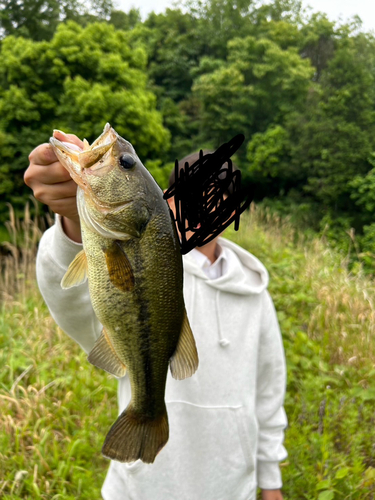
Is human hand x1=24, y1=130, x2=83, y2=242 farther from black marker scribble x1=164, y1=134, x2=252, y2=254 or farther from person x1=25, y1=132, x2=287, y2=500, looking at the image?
person x1=25, y1=132, x2=287, y2=500

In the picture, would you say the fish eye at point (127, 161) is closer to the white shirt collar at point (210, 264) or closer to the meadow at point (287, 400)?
the white shirt collar at point (210, 264)

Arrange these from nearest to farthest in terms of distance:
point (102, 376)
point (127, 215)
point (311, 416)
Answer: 1. point (127, 215)
2. point (311, 416)
3. point (102, 376)

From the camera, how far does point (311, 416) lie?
301 centimetres

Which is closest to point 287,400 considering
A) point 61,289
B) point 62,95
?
point 61,289

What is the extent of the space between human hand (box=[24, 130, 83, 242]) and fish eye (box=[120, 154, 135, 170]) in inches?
5.8

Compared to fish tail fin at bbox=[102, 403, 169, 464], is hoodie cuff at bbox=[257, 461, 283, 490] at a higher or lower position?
lower

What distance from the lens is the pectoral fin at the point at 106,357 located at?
0.95 meters

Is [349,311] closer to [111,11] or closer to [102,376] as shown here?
[102,376]

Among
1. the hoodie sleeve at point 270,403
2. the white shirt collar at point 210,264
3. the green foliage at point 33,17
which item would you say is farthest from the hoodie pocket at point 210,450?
the green foliage at point 33,17

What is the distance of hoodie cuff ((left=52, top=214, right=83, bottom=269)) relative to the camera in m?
1.17

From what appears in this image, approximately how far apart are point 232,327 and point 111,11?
25998 millimetres

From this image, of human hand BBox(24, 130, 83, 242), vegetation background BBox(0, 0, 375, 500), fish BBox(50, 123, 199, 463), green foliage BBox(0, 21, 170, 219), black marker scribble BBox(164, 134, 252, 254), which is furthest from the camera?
green foliage BBox(0, 21, 170, 219)

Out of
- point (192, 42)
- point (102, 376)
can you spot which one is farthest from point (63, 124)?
point (192, 42)

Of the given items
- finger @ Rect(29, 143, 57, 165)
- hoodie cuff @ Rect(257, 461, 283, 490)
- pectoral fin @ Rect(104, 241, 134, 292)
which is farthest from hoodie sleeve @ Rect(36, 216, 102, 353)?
hoodie cuff @ Rect(257, 461, 283, 490)
